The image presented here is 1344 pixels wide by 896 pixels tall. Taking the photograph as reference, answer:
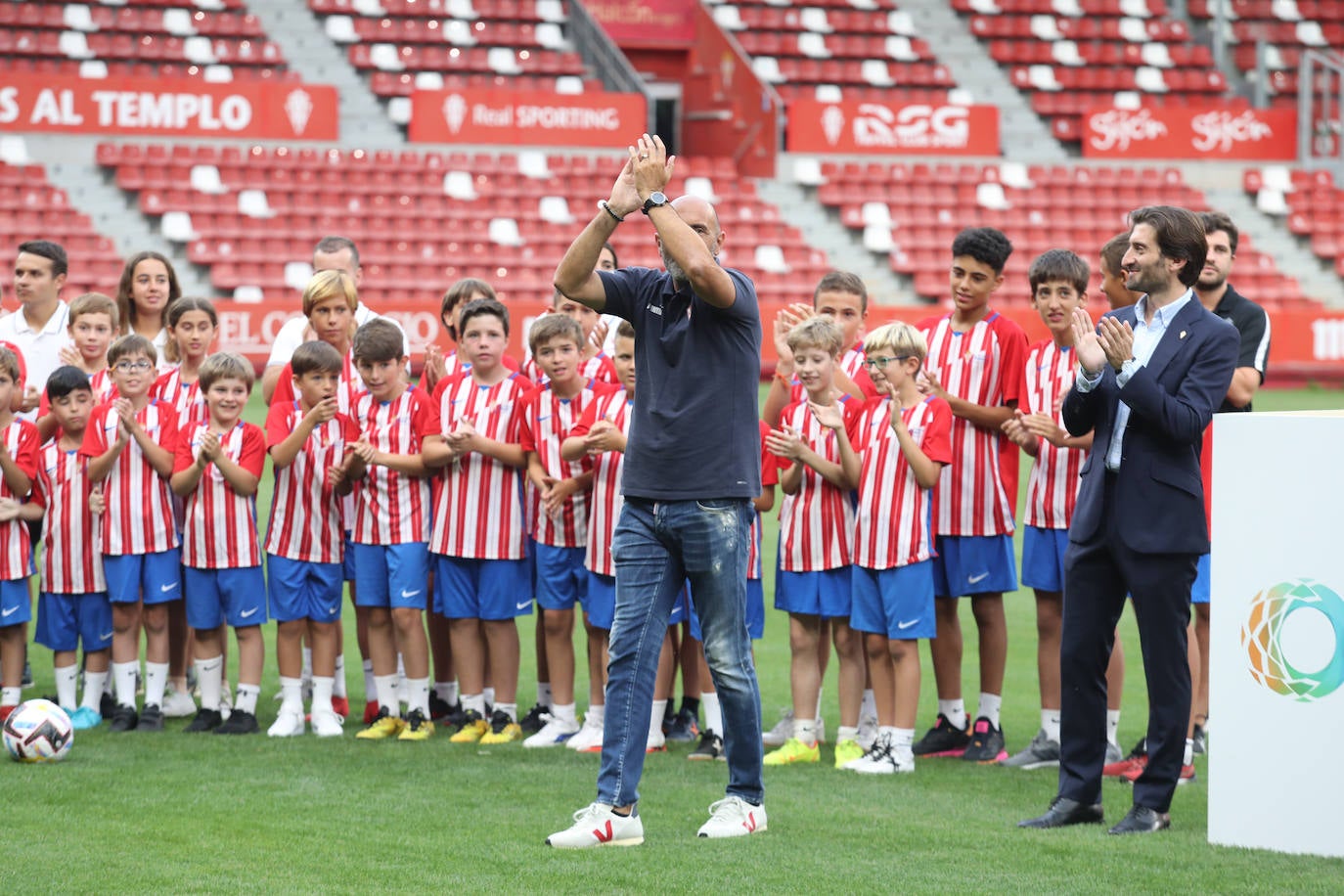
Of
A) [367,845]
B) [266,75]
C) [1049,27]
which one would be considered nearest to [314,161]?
[266,75]

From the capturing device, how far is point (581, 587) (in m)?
6.89

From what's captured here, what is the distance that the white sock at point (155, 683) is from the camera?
275 inches

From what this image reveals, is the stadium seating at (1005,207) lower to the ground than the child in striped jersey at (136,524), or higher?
higher

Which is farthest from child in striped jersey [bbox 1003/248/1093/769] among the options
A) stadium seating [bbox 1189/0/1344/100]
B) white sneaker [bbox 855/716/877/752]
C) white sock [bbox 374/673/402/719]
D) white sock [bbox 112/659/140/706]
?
stadium seating [bbox 1189/0/1344/100]

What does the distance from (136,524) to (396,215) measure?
1411 cm

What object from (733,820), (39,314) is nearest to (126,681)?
(39,314)

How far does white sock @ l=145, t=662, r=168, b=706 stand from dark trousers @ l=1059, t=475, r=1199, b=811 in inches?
151

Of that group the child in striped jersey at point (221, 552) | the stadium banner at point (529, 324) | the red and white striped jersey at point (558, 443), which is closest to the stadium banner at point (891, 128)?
the stadium banner at point (529, 324)

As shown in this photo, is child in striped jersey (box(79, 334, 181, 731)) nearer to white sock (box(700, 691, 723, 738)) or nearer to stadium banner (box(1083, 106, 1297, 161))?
white sock (box(700, 691, 723, 738))

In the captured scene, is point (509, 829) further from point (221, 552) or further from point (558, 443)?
point (221, 552)

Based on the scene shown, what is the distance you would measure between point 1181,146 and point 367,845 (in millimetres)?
22569

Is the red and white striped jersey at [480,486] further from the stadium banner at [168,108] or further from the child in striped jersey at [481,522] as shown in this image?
the stadium banner at [168,108]

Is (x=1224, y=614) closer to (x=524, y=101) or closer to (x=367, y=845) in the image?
(x=367, y=845)

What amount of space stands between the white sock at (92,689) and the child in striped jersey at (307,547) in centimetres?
86
